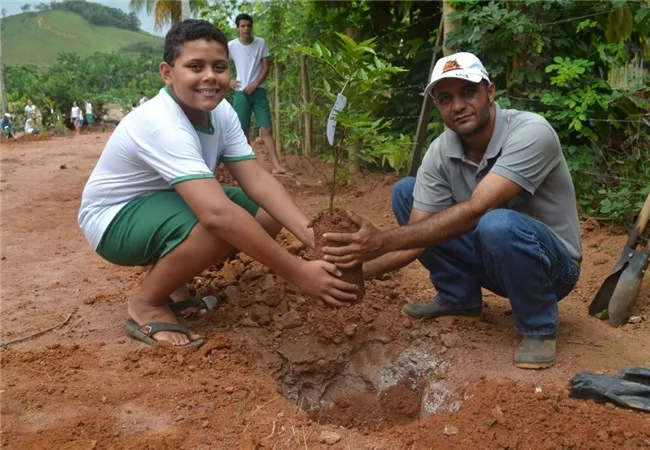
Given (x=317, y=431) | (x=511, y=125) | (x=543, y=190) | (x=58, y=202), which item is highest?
(x=511, y=125)

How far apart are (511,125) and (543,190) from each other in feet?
1.04

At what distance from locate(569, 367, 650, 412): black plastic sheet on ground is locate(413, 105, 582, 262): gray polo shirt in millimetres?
551

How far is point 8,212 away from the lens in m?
5.84

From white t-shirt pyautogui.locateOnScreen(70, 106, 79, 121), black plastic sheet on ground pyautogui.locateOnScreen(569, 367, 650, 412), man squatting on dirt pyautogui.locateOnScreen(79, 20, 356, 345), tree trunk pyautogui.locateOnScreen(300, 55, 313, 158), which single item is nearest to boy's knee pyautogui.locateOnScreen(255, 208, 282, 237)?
man squatting on dirt pyautogui.locateOnScreen(79, 20, 356, 345)

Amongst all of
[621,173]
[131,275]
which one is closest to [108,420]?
[131,275]

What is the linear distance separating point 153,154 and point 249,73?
14.4 feet

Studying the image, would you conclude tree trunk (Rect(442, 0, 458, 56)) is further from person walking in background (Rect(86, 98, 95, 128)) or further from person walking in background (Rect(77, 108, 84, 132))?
person walking in background (Rect(86, 98, 95, 128))

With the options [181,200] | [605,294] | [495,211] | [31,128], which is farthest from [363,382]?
[31,128]

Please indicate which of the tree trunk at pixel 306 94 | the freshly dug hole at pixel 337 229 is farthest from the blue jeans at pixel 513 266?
the tree trunk at pixel 306 94

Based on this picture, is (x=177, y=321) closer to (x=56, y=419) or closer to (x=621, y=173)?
(x=56, y=419)

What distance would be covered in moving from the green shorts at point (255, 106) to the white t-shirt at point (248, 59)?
14 centimetres

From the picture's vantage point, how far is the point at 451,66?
252 centimetres

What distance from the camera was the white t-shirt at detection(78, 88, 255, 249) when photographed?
2477 millimetres

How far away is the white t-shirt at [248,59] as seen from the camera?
6.67 metres
